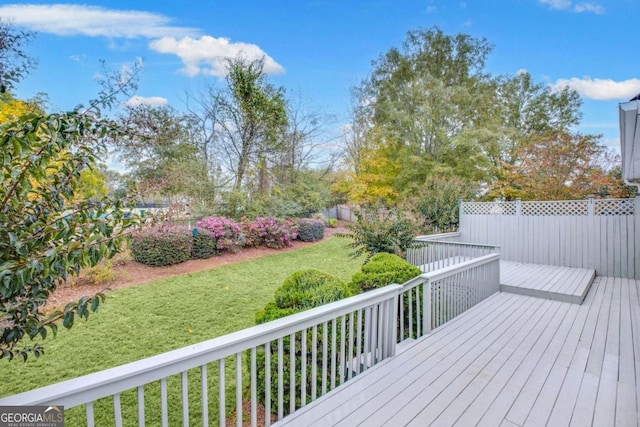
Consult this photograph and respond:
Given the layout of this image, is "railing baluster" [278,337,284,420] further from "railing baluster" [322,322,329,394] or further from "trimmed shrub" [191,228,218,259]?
"trimmed shrub" [191,228,218,259]

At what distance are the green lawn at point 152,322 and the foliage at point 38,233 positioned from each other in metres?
2.74

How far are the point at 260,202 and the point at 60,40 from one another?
7046 millimetres

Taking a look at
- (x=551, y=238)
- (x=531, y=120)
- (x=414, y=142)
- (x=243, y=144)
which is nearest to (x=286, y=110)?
(x=243, y=144)

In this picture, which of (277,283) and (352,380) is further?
(277,283)

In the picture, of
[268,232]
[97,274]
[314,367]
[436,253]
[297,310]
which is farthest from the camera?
[268,232]

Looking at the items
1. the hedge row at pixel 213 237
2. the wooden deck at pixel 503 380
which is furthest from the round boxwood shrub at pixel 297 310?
the hedge row at pixel 213 237

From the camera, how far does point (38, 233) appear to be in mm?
1291

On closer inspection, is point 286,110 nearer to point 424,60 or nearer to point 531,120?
point 424,60

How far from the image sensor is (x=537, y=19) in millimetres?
7746

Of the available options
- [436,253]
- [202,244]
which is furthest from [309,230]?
[436,253]

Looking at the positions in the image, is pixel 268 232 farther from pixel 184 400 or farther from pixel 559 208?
pixel 184 400

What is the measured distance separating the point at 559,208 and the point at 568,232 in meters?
0.59

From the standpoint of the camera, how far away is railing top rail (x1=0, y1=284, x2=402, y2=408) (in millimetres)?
1136

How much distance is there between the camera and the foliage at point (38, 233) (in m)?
1.16
